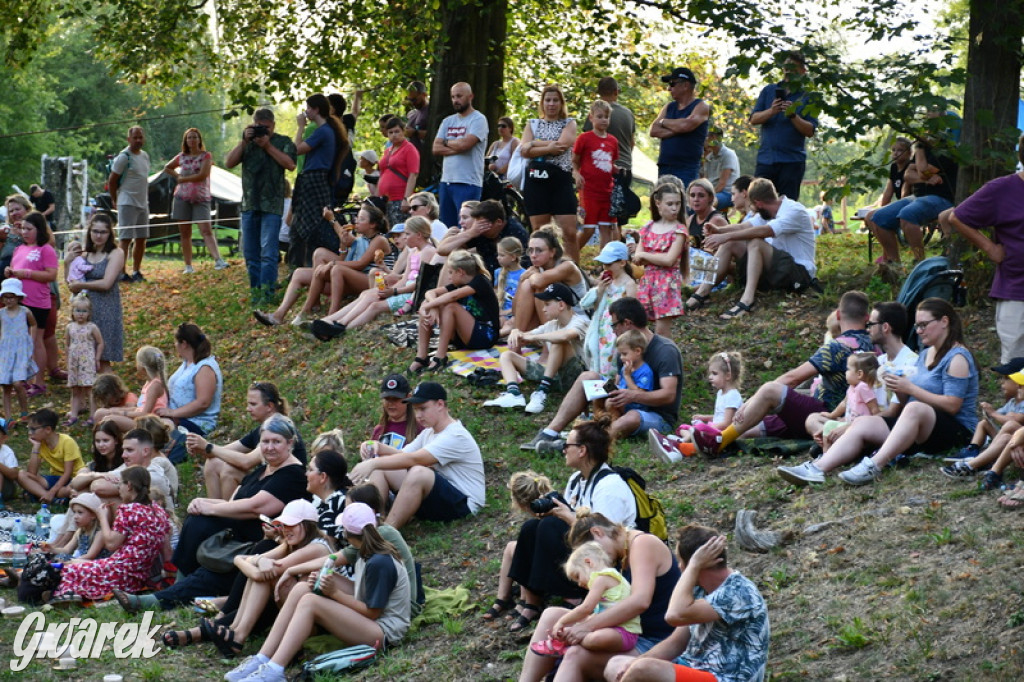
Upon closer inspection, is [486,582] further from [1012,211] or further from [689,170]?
[689,170]

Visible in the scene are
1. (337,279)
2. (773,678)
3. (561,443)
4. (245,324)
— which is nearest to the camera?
(773,678)

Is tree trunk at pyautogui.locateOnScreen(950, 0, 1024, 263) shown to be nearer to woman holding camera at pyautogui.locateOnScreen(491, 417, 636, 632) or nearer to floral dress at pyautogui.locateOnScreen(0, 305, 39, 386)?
woman holding camera at pyautogui.locateOnScreen(491, 417, 636, 632)

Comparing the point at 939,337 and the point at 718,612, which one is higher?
the point at 939,337

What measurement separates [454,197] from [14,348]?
16.4 feet

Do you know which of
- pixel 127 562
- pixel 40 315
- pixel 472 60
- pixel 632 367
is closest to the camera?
pixel 127 562

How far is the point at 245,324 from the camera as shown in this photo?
15047 millimetres

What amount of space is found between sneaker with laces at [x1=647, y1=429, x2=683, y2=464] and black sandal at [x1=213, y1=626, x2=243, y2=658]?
3.33 m

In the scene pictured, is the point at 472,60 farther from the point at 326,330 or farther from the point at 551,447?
the point at 551,447

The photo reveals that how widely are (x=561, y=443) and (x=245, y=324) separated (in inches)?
252

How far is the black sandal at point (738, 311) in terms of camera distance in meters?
11.9

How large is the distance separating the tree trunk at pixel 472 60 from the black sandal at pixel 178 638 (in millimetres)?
9446

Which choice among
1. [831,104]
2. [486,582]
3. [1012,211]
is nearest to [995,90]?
[831,104]

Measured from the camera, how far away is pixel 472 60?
53.7 ft

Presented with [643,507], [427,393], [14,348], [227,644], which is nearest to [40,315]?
[14,348]
